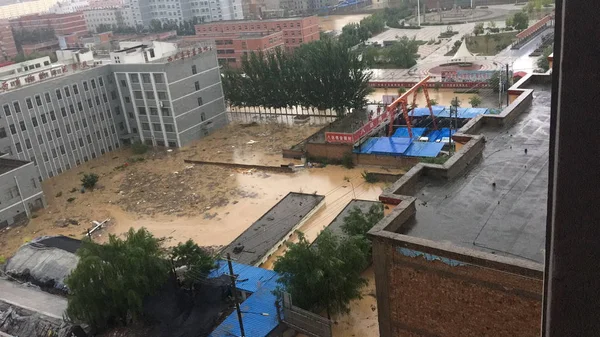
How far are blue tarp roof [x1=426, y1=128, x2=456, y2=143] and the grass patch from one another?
86.8 ft

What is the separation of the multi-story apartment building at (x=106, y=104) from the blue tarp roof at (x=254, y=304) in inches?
705

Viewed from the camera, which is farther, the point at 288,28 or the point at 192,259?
the point at 288,28

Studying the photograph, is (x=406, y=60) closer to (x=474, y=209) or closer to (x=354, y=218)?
(x=354, y=218)

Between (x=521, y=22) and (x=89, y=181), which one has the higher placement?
(x=521, y=22)

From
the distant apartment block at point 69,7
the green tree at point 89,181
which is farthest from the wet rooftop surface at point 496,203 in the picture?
the distant apartment block at point 69,7

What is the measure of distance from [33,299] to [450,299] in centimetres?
1408

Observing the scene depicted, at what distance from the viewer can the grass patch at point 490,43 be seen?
50312 mm

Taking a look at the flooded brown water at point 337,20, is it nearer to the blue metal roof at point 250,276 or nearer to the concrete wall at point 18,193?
the concrete wall at point 18,193

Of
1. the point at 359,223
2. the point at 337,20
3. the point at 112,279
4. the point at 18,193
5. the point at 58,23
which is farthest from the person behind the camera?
the point at 337,20

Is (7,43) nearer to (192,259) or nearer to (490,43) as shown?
(490,43)

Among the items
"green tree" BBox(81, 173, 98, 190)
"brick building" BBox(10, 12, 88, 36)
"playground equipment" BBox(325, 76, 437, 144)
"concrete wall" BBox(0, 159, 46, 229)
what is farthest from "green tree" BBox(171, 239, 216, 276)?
"brick building" BBox(10, 12, 88, 36)

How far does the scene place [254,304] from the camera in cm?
1398

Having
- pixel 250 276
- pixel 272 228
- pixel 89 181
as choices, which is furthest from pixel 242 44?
pixel 250 276

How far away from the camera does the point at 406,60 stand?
4741 cm
